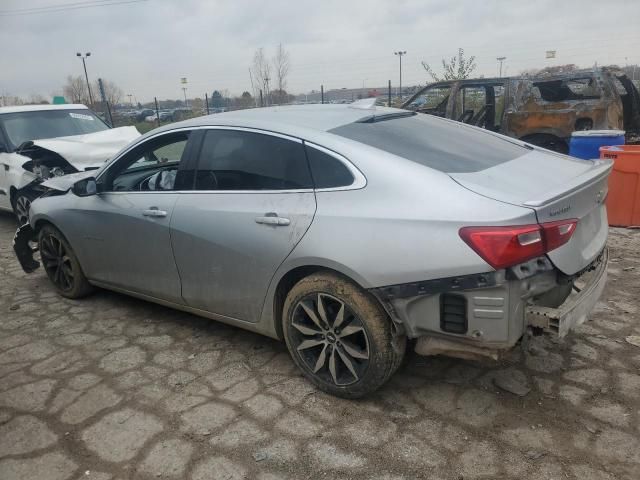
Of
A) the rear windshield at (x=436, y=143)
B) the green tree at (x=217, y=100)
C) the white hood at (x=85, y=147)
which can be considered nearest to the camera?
the rear windshield at (x=436, y=143)

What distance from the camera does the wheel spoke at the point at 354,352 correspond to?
278cm

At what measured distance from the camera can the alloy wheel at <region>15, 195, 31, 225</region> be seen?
676cm

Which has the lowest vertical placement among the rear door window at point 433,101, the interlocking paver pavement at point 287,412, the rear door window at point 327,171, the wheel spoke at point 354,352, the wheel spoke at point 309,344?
the interlocking paver pavement at point 287,412

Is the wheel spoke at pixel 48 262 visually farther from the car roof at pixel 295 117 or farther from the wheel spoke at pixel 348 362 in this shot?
the wheel spoke at pixel 348 362

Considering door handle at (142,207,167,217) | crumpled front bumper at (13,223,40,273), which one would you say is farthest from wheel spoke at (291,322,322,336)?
A: crumpled front bumper at (13,223,40,273)

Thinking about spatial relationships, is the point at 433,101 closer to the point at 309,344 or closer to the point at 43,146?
the point at 43,146

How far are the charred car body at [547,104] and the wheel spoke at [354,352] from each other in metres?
6.85

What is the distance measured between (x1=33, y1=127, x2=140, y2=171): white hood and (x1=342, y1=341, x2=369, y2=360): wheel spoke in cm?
478

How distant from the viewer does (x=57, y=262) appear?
4621 mm

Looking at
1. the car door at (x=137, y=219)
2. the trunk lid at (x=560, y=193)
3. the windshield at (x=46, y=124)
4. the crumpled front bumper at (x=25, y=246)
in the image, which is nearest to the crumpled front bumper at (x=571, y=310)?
the trunk lid at (x=560, y=193)

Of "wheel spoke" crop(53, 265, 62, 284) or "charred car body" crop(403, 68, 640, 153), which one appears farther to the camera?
"charred car body" crop(403, 68, 640, 153)

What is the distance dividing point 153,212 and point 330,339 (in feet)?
5.09

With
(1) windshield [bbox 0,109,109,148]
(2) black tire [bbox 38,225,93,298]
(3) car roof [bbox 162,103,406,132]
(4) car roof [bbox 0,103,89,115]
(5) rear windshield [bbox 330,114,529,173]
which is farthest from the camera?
(4) car roof [bbox 0,103,89,115]

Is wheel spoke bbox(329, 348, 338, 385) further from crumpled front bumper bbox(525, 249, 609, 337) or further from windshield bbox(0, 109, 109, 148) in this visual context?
windshield bbox(0, 109, 109, 148)
